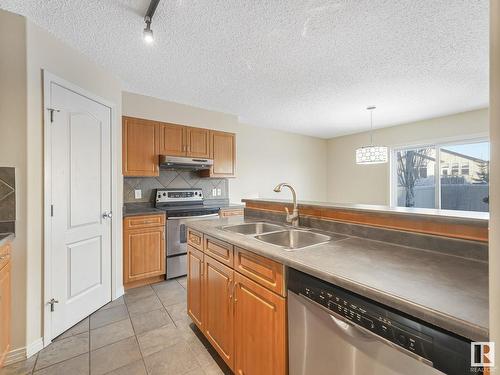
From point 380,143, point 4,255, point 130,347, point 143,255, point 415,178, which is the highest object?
point 380,143

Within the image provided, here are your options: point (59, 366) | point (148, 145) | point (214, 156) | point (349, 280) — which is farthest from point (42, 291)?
point (214, 156)

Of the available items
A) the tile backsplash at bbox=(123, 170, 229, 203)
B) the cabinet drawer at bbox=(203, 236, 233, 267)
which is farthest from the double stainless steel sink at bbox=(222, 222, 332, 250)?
the tile backsplash at bbox=(123, 170, 229, 203)

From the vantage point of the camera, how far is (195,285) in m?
1.90

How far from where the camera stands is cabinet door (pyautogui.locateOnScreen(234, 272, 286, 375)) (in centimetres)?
111

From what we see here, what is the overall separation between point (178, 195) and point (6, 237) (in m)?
2.13

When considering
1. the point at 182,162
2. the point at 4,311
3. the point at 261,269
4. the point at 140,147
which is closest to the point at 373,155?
the point at 182,162

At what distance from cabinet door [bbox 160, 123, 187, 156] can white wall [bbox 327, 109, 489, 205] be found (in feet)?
13.1

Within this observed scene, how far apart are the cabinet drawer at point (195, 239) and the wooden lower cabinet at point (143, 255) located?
3.76 feet

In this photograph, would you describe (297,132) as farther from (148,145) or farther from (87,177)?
(87,177)

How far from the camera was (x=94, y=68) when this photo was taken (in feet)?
7.70

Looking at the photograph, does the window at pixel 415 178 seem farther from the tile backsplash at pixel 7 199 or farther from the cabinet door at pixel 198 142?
the tile backsplash at pixel 7 199

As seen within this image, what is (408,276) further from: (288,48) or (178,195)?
(178,195)

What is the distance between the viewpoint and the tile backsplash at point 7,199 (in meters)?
1.64

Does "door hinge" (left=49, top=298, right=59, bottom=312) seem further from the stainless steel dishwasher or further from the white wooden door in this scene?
the stainless steel dishwasher
